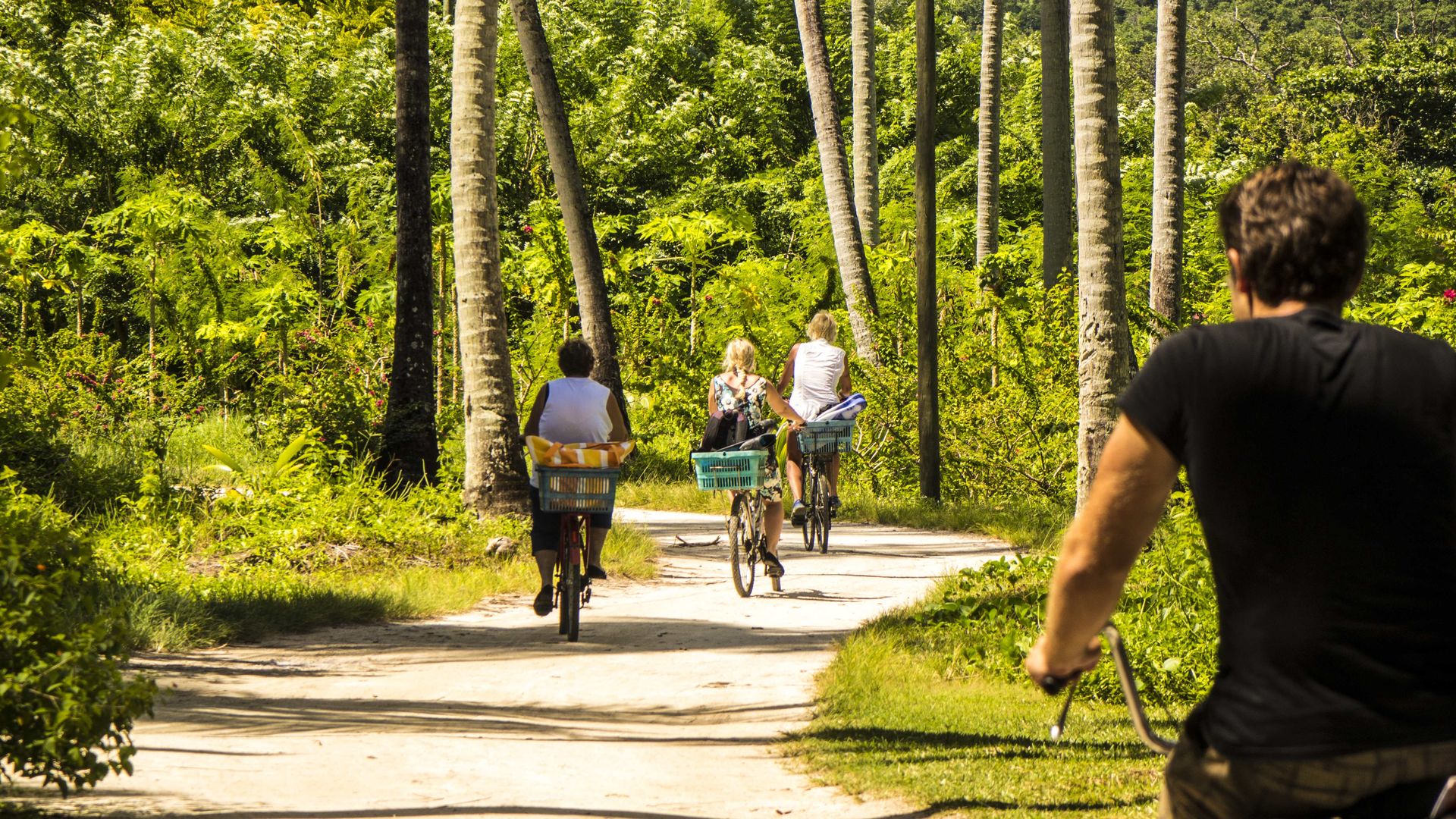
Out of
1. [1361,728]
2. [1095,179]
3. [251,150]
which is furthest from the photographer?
[251,150]

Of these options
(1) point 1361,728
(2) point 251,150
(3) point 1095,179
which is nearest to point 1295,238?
(1) point 1361,728

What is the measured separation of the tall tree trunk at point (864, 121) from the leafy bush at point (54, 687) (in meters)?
18.1

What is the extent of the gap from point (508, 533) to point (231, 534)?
2371mm

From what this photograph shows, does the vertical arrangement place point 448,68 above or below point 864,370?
above

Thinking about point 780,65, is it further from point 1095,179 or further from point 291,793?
point 291,793

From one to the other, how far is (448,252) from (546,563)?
10976 mm

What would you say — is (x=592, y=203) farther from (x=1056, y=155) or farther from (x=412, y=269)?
(x=412, y=269)

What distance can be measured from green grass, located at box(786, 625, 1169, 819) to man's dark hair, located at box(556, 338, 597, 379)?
2.61 meters

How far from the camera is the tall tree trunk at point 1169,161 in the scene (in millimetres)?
19766

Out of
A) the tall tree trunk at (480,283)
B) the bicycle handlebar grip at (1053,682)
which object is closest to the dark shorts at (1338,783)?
the bicycle handlebar grip at (1053,682)

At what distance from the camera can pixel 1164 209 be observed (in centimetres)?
2022

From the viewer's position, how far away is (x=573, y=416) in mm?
9867

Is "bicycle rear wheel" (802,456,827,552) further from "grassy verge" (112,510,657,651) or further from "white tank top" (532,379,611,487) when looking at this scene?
"white tank top" (532,379,611,487)

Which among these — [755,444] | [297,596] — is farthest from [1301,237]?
[297,596]
